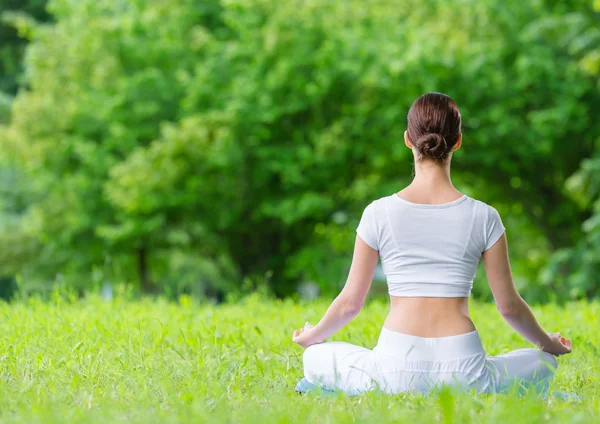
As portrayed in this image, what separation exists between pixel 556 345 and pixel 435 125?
1208 millimetres

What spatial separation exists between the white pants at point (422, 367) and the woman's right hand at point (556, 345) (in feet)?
0.26

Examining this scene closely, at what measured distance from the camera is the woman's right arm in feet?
11.8

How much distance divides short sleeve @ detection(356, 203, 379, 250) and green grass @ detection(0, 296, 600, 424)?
67 centimetres

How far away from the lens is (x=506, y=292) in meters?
3.61

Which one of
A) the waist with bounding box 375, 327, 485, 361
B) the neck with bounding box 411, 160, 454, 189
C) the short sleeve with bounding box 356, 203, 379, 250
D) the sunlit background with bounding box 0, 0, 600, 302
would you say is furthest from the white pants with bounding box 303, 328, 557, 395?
the sunlit background with bounding box 0, 0, 600, 302

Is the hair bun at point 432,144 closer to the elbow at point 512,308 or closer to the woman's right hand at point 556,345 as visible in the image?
the elbow at point 512,308

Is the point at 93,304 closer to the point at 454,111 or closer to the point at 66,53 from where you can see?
the point at 454,111

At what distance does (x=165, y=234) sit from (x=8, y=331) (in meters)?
14.3

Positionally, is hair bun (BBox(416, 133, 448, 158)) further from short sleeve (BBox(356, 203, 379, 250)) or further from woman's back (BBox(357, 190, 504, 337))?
short sleeve (BBox(356, 203, 379, 250))

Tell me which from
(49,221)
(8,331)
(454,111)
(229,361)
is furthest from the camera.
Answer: (49,221)

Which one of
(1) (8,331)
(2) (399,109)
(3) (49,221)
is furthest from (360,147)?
(1) (8,331)

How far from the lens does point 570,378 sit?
4.34m

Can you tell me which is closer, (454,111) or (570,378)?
(454,111)

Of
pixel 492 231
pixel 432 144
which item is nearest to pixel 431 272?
pixel 492 231
